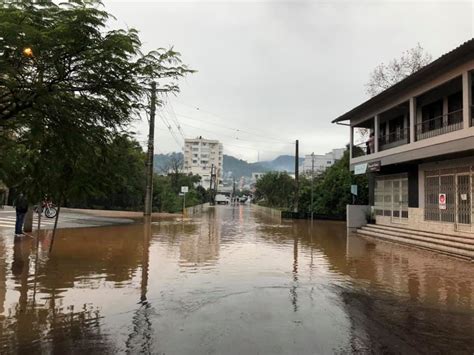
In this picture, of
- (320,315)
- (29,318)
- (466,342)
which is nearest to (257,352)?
(320,315)

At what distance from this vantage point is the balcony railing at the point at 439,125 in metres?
17.3

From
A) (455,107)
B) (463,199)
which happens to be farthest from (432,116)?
(463,199)

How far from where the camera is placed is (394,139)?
2384 cm

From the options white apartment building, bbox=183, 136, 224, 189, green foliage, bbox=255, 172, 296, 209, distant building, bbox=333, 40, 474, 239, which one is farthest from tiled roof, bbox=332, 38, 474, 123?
white apartment building, bbox=183, 136, 224, 189

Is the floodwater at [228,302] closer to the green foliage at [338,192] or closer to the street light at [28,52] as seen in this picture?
the street light at [28,52]

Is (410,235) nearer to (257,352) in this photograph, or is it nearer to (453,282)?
(453,282)

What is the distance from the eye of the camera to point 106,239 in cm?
1600

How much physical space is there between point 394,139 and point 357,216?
481cm

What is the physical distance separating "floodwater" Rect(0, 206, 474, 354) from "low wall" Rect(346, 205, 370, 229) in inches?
417

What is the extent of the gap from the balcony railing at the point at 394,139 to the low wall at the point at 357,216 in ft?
12.2

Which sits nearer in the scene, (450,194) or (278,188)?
→ (450,194)

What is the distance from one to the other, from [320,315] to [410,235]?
12.7 metres

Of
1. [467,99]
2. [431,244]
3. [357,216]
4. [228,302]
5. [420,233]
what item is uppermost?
[467,99]

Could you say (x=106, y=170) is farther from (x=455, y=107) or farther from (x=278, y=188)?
(x=278, y=188)
